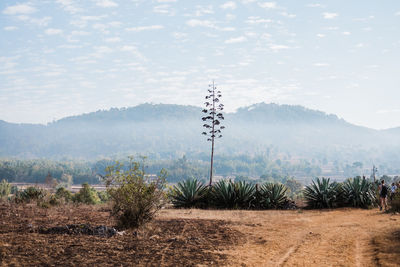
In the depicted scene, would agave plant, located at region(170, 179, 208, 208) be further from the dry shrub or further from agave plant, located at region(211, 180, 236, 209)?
the dry shrub

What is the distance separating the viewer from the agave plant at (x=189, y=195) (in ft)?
59.0

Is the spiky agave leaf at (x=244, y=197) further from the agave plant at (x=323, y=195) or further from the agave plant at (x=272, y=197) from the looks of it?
the agave plant at (x=323, y=195)

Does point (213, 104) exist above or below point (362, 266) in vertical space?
above

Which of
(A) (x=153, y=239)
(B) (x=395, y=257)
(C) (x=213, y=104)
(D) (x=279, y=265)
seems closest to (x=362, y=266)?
(B) (x=395, y=257)

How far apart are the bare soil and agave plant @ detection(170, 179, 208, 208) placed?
19.0 feet

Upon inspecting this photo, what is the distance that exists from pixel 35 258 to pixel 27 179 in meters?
135

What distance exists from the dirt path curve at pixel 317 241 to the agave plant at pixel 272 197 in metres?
3.31

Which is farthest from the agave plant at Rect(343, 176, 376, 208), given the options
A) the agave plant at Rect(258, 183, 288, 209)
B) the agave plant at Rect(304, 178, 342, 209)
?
the agave plant at Rect(258, 183, 288, 209)

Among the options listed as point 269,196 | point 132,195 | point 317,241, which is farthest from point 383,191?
point 132,195

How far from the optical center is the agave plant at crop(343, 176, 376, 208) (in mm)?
17359

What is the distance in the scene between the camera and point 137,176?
975 cm

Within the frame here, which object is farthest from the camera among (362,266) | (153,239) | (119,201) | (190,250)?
(119,201)

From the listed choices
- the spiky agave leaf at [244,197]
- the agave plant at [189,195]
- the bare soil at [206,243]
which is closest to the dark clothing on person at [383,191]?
the bare soil at [206,243]

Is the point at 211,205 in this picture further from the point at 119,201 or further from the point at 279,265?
the point at 279,265
